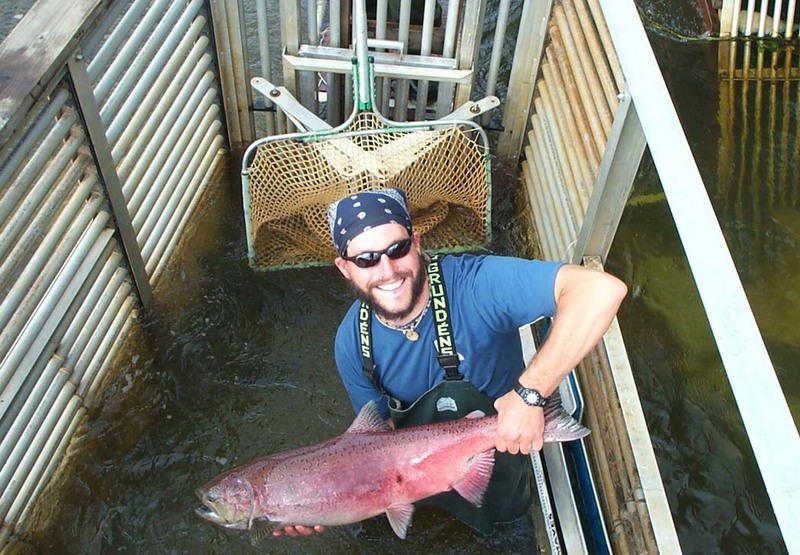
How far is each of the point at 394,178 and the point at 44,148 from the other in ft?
6.51

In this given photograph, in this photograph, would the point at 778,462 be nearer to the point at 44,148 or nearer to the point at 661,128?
the point at 661,128

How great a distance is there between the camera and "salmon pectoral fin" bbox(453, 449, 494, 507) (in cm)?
306

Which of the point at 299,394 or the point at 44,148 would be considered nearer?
the point at 44,148

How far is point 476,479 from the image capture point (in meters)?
3.09

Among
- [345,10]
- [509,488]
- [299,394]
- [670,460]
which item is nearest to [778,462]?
[509,488]

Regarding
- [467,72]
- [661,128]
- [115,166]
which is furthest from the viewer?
[467,72]

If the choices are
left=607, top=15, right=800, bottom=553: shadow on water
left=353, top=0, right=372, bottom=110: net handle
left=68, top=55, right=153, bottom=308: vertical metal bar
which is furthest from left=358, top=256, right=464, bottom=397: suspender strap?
left=607, top=15, right=800, bottom=553: shadow on water

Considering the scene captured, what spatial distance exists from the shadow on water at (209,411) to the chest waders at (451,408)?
26 cm

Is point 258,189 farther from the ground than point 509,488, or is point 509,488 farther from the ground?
point 258,189

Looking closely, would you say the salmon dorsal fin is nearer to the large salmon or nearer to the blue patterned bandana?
the large salmon

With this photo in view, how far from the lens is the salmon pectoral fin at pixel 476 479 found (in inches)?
120

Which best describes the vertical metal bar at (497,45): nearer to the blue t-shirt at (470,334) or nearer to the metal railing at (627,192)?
the metal railing at (627,192)

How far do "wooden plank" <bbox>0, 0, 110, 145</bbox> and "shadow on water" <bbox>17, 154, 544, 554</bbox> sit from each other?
1.83 meters

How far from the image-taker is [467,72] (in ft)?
16.5
